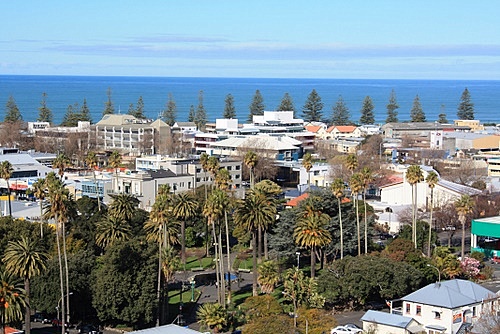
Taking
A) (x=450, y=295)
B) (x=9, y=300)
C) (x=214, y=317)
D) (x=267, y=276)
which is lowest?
(x=214, y=317)

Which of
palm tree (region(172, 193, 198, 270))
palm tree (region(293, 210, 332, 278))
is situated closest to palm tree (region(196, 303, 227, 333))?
palm tree (region(293, 210, 332, 278))

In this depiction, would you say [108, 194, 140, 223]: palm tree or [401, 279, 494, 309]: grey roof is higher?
[108, 194, 140, 223]: palm tree

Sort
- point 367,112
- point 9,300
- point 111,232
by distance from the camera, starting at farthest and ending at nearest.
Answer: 1. point 367,112
2. point 111,232
3. point 9,300

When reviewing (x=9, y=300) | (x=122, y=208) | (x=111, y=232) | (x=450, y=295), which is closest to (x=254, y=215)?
(x=111, y=232)

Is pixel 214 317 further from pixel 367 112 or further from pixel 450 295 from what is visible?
pixel 367 112

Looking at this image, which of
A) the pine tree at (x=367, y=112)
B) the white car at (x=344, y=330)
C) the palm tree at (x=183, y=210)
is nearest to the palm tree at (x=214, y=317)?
the white car at (x=344, y=330)

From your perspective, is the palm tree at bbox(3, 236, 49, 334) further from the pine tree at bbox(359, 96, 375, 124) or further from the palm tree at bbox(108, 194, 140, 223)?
the pine tree at bbox(359, 96, 375, 124)
